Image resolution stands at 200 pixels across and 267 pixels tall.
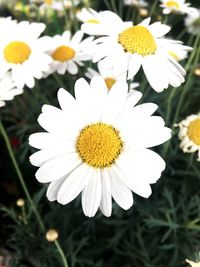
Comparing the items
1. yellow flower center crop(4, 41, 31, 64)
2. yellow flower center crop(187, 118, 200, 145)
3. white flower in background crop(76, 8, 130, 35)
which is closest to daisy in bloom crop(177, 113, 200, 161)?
yellow flower center crop(187, 118, 200, 145)

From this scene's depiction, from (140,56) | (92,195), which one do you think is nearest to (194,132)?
(140,56)

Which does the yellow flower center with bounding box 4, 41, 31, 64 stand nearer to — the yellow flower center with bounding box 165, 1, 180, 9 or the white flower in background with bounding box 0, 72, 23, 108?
the white flower in background with bounding box 0, 72, 23, 108

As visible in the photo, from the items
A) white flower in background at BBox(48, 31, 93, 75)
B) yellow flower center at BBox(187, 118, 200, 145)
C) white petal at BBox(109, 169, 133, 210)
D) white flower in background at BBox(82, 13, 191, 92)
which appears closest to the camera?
white petal at BBox(109, 169, 133, 210)

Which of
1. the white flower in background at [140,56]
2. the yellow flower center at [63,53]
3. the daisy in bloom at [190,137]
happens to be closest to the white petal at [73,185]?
the white flower in background at [140,56]

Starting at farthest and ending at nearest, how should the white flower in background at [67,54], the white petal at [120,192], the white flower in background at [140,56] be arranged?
the white flower in background at [67,54], the white flower in background at [140,56], the white petal at [120,192]

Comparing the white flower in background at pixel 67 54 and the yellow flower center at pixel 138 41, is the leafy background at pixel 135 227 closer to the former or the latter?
the white flower in background at pixel 67 54

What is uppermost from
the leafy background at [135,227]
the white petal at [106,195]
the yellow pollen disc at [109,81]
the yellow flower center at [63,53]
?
the yellow flower center at [63,53]
